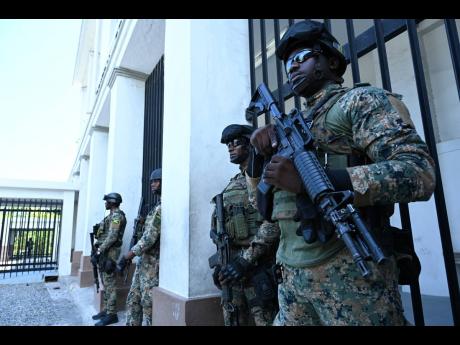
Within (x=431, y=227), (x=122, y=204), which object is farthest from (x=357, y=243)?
(x=122, y=204)

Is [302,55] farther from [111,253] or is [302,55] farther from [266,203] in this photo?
[111,253]

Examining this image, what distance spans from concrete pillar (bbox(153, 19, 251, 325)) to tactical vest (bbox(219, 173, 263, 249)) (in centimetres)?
32

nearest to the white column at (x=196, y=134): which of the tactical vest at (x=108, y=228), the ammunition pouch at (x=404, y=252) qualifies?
the ammunition pouch at (x=404, y=252)

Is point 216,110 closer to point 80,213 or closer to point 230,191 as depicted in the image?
point 230,191

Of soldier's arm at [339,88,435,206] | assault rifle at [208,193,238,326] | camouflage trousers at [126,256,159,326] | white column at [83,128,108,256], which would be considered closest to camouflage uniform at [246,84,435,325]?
soldier's arm at [339,88,435,206]

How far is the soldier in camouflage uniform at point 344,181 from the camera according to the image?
3.18 feet

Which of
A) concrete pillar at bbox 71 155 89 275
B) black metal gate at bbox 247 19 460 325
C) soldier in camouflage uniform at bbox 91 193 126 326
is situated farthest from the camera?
concrete pillar at bbox 71 155 89 275

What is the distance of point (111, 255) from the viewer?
16.2ft

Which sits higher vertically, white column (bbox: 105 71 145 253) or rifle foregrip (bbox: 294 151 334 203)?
white column (bbox: 105 71 145 253)

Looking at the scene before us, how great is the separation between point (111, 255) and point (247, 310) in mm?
3398

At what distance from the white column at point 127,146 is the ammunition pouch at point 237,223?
345cm

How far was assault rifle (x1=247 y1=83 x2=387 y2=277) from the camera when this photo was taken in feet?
2.84

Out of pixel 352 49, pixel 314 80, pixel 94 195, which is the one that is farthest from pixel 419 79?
pixel 94 195

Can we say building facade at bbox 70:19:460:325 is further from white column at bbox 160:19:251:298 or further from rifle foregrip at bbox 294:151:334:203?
rifle foregrip at bbox 294:151:334:203
